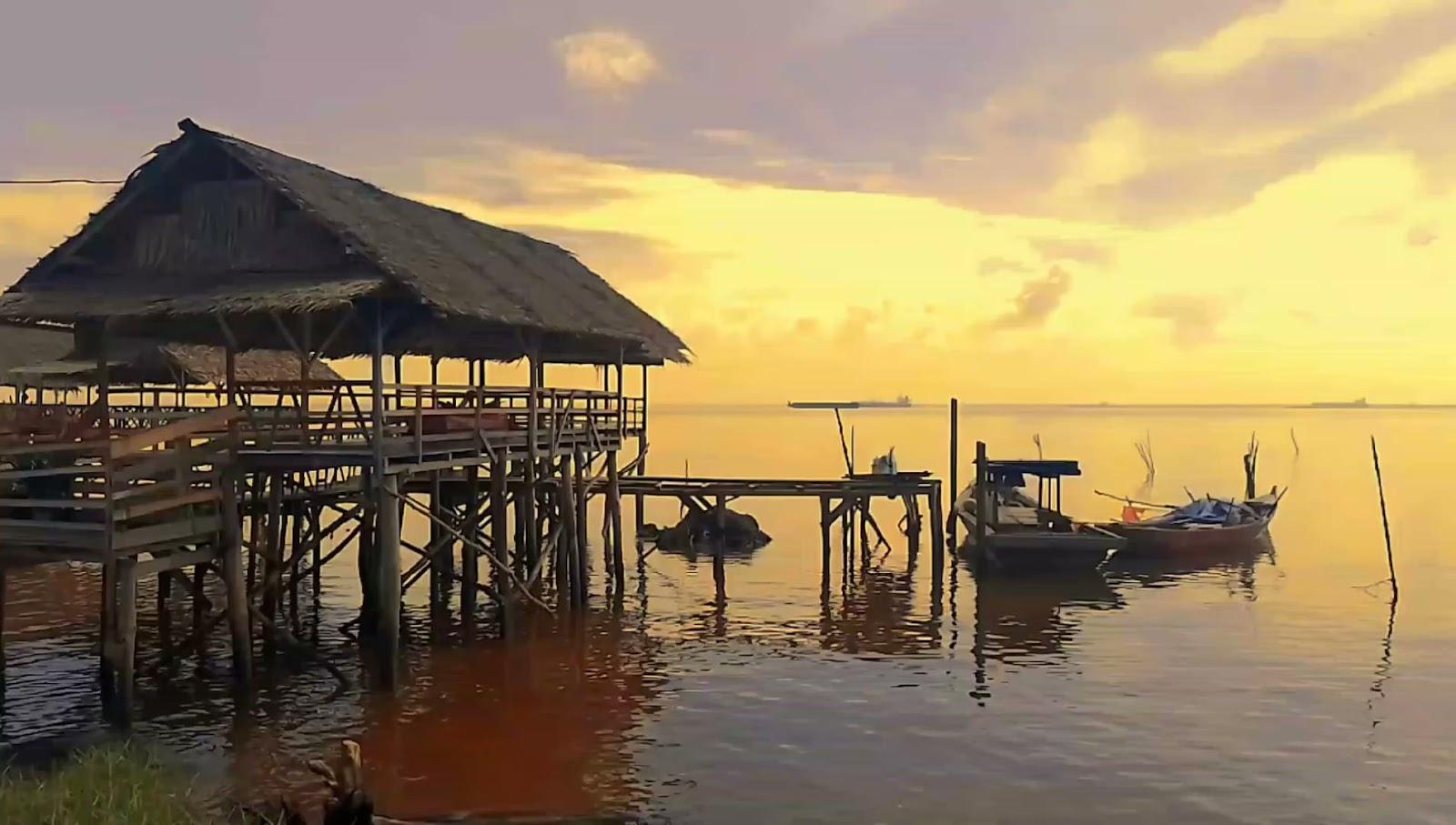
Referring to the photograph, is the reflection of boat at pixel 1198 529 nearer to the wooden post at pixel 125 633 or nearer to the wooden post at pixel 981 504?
the wooden post at pixel 981 504

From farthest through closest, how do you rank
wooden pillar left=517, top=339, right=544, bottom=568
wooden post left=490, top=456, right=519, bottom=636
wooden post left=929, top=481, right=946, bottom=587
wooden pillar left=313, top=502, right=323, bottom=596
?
wooden post left=929, top=481, right=946, bottom=587
wooden pillar left=517, top=339, right=544, bottom=568
wooden post left=490, top=456, right=519, bottom=636
wooden pillar left=313, top=502, right=323, bottom=596

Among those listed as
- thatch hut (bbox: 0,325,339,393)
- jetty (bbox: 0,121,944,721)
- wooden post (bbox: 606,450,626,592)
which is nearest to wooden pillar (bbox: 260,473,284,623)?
jetty (bbox: 0,121,944,721)

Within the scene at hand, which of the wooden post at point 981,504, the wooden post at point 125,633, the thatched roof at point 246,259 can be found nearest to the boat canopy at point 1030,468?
the wooden post at point 981,504

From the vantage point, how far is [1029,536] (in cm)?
2631

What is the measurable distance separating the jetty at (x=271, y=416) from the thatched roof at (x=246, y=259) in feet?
0.11

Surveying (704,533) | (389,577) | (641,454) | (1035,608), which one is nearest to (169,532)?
(389,577)

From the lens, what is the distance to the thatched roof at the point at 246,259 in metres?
14.5

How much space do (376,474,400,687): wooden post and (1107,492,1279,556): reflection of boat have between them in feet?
65.9

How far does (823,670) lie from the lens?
57.9 ft

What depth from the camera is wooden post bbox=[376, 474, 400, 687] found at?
48.3 ft

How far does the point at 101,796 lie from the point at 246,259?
7840 mm

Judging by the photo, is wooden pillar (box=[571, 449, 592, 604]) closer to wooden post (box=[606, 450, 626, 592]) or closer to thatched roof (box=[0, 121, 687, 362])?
wooden post (box=[606, 450, 626, 592])

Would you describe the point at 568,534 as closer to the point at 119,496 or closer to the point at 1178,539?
the point at 119,496

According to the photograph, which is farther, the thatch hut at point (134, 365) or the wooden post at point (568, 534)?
the thatch hut at point (134, 365)
